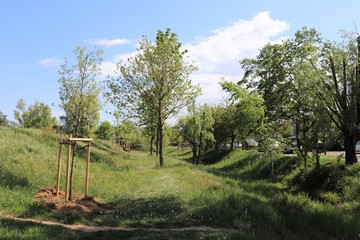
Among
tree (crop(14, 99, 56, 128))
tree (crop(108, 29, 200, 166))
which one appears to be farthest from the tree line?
tree (crop(14, 99, 56, 128))

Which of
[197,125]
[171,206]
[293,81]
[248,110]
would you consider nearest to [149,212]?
[171,206]

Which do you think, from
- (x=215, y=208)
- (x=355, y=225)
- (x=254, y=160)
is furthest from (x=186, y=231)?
(x=254, y=160)

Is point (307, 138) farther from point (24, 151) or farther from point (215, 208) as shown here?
point (24, 151)

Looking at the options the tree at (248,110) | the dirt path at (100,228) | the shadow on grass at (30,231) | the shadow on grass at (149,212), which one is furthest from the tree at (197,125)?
the shadow on grass at (30,231)

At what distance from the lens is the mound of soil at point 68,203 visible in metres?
10.6

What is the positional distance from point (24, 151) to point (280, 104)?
2005 cm

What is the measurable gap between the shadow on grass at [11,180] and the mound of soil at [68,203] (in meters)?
0.81

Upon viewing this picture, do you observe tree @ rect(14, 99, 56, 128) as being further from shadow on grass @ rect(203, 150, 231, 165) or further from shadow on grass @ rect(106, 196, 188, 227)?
shadow on grass @ rect(106, 196, 188, 227)

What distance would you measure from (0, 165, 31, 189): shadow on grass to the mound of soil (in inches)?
31.9

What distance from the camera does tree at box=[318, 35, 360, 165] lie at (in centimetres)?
2017

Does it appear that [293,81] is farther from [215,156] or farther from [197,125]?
[215,156]

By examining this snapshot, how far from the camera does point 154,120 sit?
104 ft

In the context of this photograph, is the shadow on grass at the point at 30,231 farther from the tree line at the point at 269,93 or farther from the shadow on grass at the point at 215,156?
the shadow on grass at the point at 215,156

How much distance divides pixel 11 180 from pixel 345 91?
58.3 feet
